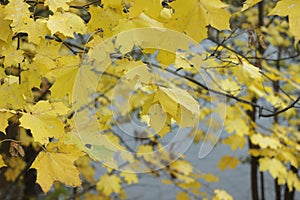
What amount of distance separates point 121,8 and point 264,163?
1.47 m

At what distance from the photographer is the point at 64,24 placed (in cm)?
93

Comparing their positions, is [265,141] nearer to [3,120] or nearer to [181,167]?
[181,167]

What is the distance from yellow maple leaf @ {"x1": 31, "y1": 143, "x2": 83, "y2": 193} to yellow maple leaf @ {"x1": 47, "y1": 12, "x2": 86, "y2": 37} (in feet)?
0.78

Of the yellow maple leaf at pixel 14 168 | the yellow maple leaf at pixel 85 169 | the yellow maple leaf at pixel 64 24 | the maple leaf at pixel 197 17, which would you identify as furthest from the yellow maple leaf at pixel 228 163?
the maple leaf at pixel 197 17

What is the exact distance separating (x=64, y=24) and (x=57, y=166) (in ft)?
0.99

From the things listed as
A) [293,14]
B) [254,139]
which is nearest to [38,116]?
[293,14]

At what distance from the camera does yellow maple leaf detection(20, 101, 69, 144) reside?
81 cm

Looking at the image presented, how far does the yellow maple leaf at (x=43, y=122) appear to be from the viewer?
0.81 m

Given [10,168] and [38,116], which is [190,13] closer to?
[38,116]

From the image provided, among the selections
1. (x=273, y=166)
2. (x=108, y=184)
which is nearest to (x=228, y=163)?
(x=273, y=166)

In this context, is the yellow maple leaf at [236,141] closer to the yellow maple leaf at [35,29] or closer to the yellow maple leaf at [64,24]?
the yellow maple leaf at [64,24]

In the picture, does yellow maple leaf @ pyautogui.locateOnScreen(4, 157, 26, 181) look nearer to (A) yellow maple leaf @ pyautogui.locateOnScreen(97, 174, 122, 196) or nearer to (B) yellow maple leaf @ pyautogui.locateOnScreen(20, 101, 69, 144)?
(A) yellow maple leaf @ pyautogui.locateOnScreen(97, 174, 122, 196)

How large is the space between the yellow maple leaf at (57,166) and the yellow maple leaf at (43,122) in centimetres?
4

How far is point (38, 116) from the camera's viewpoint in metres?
0.84
